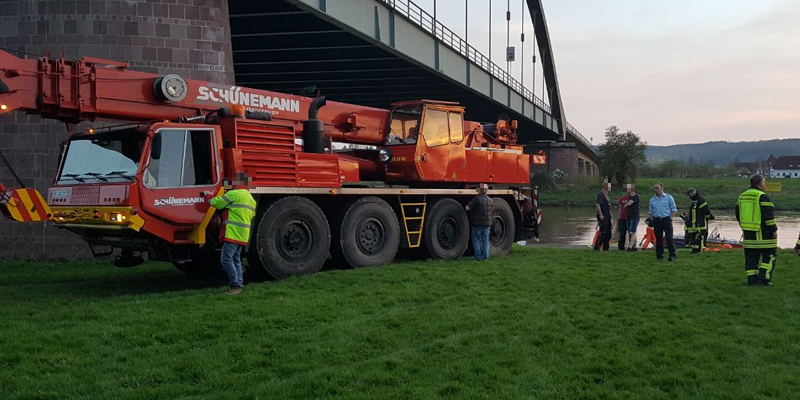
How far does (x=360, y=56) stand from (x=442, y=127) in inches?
463

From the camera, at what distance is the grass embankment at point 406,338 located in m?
5.56

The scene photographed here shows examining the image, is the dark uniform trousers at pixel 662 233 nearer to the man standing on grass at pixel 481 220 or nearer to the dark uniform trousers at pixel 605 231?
the dark uniform trousers at pixel 605 231

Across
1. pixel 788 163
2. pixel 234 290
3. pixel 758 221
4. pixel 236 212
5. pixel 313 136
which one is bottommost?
pixel 234 290

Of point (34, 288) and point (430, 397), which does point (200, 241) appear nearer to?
point (34, 288)

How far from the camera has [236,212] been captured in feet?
29.7

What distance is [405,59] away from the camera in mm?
24078

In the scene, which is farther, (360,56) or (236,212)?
(360,56)

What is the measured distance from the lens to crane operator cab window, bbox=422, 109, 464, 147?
1348 centimetres

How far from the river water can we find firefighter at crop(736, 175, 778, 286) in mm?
11209

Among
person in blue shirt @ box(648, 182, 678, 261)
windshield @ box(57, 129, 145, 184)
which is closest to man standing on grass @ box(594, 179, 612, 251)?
person in blue shirt @ box(648, 182, 678, 261)

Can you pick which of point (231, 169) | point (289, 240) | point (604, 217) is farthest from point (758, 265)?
point (231, 169)

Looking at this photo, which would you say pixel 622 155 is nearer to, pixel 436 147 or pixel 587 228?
pixel 587 228

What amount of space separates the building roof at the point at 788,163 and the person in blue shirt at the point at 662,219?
199m

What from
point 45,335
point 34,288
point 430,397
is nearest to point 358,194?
point 34,288
